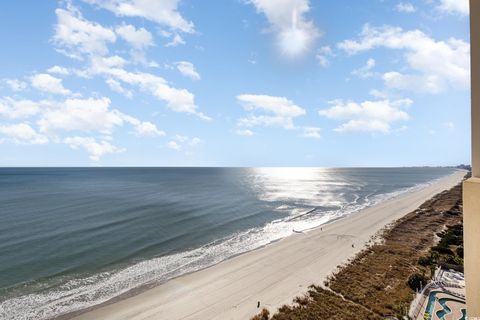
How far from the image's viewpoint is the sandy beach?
1959cm

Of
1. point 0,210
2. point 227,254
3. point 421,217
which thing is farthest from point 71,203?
point 421,217

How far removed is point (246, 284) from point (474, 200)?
71.7 ft

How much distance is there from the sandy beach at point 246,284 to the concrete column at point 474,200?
54.4ft

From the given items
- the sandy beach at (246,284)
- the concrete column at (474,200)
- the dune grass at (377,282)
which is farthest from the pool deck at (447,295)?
the concrete column at (474,200)

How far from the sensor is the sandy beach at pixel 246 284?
19594mm

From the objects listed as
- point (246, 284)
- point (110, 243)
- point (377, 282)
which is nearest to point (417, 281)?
point (377, 282)

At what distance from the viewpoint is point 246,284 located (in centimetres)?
2345

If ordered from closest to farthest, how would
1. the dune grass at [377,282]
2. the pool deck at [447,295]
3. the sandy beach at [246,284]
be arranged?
1. the pool deck at [447,295]
2. the dune grass at [377,282]
3. the sandy beach at [246,284]

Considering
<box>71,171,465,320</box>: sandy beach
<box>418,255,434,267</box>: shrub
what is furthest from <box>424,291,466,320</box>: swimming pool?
<box>71,171,465,320</box>: sandy beach

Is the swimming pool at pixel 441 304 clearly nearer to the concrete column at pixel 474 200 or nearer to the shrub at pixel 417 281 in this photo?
the shrub at pixel 417 281

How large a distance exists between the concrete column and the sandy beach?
16.6 meters

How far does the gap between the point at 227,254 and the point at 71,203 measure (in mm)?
47554

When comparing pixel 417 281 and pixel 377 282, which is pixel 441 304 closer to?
pixel 417 281

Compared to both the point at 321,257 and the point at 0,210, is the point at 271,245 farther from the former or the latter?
the point at 0,210
